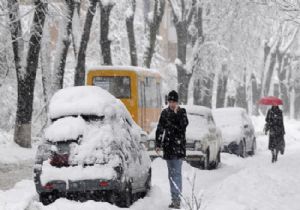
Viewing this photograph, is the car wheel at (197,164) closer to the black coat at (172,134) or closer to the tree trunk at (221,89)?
the black coat at (172,134)

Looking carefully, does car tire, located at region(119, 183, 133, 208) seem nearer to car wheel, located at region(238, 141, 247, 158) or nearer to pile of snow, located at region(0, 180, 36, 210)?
pile of snow, located at region(0, 180, 36, 210)

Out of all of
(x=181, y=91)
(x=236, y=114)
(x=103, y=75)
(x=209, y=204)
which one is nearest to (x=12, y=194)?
(x=209, y=204)

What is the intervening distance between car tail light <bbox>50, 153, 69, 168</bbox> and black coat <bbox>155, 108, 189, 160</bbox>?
195cm

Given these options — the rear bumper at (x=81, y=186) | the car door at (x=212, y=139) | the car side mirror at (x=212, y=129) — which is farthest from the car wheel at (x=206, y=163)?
the rear bumper at (x=81, y=186)

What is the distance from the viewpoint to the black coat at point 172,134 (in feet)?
41.2

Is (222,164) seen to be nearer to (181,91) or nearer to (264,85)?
(181,91)

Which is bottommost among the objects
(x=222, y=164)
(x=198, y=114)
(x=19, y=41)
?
(x=222, y=164)

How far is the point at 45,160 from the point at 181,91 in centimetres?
2590

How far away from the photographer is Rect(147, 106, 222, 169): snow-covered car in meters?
20.0

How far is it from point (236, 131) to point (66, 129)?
624 inches

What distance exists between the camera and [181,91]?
3712 centimetres

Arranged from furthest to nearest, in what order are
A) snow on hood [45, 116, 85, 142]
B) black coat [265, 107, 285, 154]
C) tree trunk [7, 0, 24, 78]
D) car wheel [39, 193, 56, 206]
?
tree trunk [7, 0, 24, 78]
black coat [265, 107, 285, 154]
car wheel [39, 193, 56, 206]
snow on hood [45, 116, 85, 142]

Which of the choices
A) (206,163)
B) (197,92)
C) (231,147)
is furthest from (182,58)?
(206,163)

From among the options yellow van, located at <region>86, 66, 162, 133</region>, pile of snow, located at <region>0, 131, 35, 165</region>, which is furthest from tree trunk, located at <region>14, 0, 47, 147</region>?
yellow van, located at <region>86, 66, 162, 133</region>
